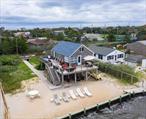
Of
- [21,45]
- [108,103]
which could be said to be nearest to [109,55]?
[108,103]

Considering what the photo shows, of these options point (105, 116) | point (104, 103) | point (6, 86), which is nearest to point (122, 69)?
point (104, 103)

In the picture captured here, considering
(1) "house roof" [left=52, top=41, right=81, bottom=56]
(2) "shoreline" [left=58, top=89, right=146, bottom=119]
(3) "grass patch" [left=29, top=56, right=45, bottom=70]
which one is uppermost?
(1) "house roof" [left=52, top=41, right=81, bottom=56]

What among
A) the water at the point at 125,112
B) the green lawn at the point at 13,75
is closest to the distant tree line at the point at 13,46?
the green lawn at the point at 13,75

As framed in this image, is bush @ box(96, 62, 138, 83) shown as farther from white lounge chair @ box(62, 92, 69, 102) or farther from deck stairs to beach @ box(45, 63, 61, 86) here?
white lounge chair @ box(62, 92, 69, 102)

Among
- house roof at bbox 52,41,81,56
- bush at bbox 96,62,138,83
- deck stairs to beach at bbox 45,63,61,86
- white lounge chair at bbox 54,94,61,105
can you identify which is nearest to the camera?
white lounge chair at bbox 54,94,61,105

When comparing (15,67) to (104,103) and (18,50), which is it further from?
(104,103)

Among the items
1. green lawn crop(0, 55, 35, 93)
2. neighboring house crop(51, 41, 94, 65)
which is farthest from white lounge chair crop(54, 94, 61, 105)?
neighboring house crop(51, 41, 94, 65)
